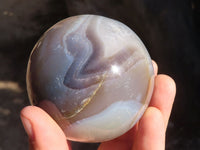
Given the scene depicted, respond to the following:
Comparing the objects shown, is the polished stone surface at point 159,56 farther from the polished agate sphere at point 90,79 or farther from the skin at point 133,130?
the polished agate sphere at point 90,79

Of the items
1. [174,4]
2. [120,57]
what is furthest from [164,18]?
[120,57]

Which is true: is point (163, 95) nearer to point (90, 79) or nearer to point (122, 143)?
point (122, 143)

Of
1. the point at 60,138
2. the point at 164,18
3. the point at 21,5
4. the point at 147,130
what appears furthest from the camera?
the point at 21,5

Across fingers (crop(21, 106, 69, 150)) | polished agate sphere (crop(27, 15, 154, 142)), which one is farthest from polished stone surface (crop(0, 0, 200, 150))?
fingers (crop(21, 106, 69, 150))

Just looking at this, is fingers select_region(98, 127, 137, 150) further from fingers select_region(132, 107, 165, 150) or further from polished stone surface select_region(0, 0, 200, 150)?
polished stone surface select_region(0, 0, 200, 150)

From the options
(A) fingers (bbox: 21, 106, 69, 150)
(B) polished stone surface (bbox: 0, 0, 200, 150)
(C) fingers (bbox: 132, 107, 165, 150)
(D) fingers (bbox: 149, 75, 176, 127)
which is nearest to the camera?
(A) fingers (bbox: 21, 106, 69, 150)

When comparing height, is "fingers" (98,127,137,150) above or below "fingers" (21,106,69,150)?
below

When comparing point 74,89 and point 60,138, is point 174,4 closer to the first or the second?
point 74,89
